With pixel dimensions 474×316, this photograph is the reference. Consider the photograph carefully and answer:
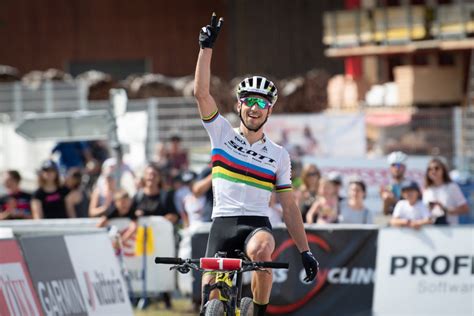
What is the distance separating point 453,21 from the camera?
35062 millimetres

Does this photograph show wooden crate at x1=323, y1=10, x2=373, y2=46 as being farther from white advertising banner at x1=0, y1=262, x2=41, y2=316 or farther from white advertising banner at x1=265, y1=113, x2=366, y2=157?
white advertising banner at x1=0, y1=262, x2=41, y2=316

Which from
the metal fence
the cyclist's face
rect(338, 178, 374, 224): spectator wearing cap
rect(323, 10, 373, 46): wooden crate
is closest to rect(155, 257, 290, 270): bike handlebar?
the cyclist's face

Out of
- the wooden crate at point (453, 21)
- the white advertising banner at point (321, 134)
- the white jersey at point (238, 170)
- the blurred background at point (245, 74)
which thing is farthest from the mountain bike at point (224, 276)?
the wooden crate at point (453, 21)

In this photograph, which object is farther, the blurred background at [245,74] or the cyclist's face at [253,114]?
the blurred background at [245,74]

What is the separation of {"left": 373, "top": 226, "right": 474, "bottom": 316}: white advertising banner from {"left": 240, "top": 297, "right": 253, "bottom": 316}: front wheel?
5.37 m

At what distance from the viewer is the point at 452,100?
36500mm

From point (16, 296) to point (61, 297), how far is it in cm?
72

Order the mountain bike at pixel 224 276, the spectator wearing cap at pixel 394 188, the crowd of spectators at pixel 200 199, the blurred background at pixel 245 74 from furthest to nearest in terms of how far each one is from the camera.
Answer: the blurred background at pixel 245 74 < the spectator wearing cap at pixel 394 188 < the crowd of spectators at pixel 200 199 < the mountain bike at pixel 224 276

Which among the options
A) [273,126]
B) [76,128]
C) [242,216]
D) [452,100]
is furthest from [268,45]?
[242,216]

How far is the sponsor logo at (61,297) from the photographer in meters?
12.0

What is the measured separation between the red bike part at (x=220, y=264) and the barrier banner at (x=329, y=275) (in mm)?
5766

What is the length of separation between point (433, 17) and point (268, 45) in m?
21.6

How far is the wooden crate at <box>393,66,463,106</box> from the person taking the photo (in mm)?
36250

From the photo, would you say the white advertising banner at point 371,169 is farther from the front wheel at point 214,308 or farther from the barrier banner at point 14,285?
the front wheel at point 214,308
